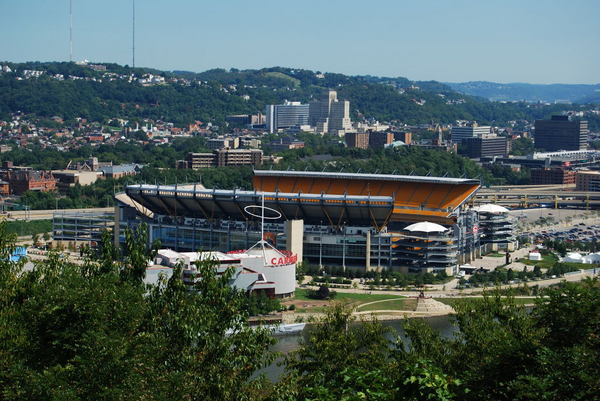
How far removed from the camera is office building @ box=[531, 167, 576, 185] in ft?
358

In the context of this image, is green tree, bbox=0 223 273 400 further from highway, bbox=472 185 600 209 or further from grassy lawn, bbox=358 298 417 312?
highway, bbox=472 185 600 209

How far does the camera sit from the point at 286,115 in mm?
178375

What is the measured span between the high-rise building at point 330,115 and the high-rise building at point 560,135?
32.6 m

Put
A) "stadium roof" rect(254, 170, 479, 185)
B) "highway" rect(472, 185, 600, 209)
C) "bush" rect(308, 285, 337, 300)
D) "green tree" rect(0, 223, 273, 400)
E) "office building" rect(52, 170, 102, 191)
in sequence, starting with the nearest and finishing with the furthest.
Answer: "green tree" rect(0, 223, 273, 400) → "bush" rect(308, 285, 337, 300) → "stadium roof" rect(254, 170, 479, 185) → "highway" rect(472, 185, 600, 209) → "office building" rect(52, 170, 102, 191)

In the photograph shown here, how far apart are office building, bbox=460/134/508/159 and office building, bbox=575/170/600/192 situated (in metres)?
29.2

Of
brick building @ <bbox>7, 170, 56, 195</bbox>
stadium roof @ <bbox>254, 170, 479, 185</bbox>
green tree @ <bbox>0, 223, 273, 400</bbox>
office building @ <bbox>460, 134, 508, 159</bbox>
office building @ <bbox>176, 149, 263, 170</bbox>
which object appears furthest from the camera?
office building @ <bbox>460, 134, 508, 159</bbox>

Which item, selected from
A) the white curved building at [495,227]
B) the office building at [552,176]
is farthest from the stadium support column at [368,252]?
the office building at [552,176]

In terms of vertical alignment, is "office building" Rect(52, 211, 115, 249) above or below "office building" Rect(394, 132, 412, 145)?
below

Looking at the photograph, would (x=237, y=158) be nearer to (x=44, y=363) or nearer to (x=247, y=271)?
(x=247, y=271)

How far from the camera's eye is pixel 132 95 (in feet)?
600

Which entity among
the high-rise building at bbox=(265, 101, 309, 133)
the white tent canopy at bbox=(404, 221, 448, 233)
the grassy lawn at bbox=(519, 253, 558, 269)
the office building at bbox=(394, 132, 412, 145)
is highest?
the high-rise building at bbox=(265, 101, 309, 133)

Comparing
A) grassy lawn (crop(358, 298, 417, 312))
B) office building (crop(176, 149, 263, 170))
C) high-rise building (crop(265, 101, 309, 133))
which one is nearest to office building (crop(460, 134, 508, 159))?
office building (crop(176, 149, 263, 170))

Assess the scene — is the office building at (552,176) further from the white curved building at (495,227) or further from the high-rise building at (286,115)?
the high-rise building at (286,115)

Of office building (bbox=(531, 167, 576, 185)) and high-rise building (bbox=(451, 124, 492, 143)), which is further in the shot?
high-rise building (bbox=(451, 124, 492, 143))
